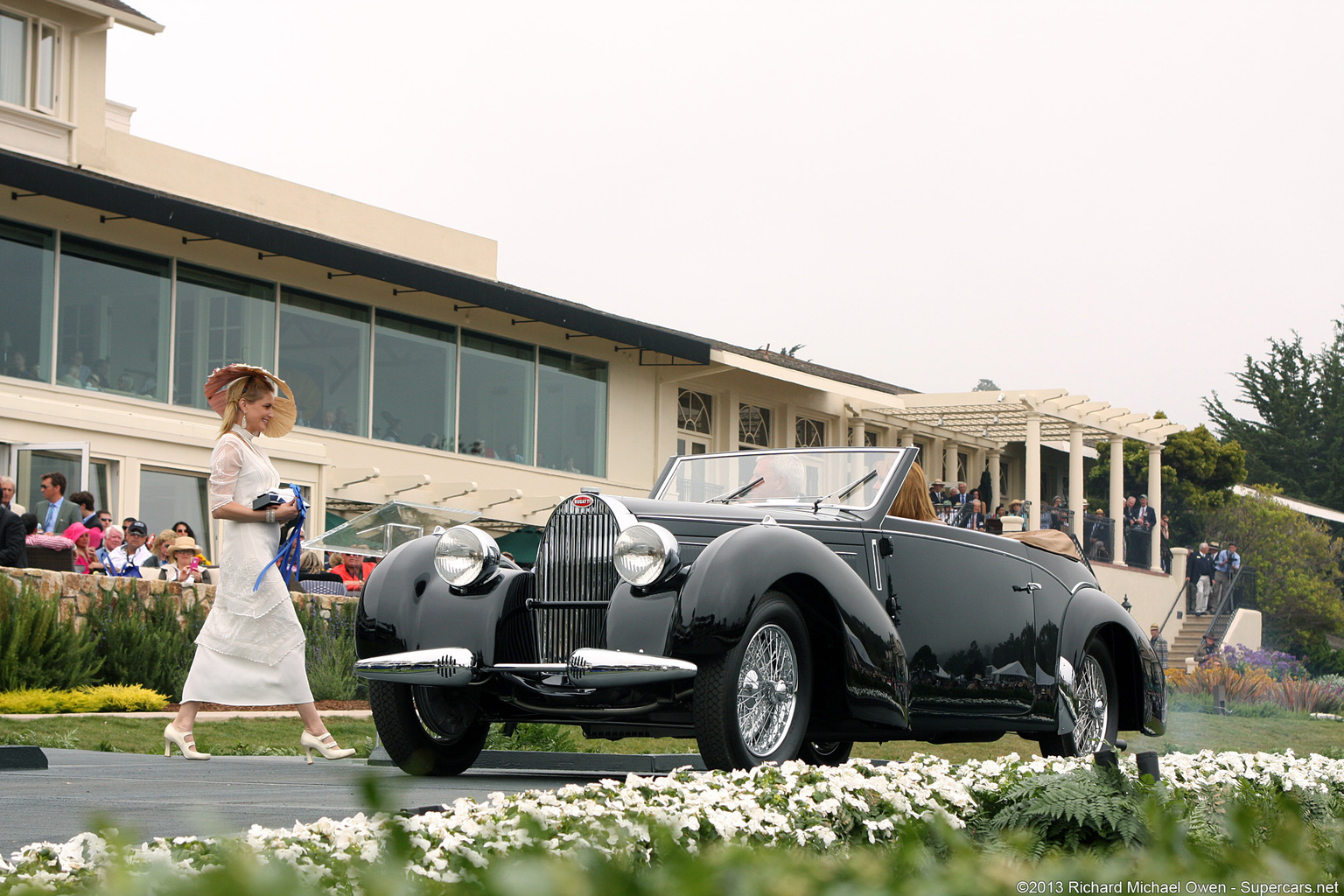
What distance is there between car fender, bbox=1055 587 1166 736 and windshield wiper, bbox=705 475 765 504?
188 centimetres

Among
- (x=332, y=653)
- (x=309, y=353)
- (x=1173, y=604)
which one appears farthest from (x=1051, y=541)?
(x=1173, y=604)

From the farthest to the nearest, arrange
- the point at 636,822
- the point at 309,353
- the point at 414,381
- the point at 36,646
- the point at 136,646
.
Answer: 1. the point at 414,381
2. the point at 309,353
3. the point at 136,646
4. the point at 36,646
5. the point at 636,822

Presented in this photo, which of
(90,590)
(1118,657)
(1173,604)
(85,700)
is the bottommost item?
(1173,604)

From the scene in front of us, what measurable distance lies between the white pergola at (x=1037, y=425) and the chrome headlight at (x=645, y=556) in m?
27.9

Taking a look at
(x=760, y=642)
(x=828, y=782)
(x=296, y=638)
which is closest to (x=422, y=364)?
(x=296, y=638)

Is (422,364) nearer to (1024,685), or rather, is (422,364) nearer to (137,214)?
(137,214)

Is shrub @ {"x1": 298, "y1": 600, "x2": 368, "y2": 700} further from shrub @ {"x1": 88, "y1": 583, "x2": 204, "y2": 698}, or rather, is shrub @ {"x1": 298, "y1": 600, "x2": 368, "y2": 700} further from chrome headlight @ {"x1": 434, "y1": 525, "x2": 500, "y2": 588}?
chrome headlight @ {"x1": 434, "y1": 525, "x2": 500, "y2": 588}

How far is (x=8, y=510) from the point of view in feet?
41.2

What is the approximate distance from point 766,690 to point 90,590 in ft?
29.0

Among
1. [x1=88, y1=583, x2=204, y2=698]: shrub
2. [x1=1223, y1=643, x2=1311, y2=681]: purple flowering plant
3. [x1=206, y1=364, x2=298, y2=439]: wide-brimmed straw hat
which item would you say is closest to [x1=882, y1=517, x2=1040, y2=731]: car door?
[x1=206, y1=364, x2=298, y2=439]: wide-brimmed straw hat

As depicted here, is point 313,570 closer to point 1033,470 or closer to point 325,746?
point 325,746

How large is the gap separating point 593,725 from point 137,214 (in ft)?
56.8

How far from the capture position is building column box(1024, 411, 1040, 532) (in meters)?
33.7

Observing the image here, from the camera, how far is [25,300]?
70.0ft
